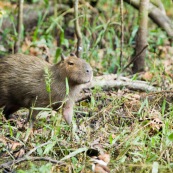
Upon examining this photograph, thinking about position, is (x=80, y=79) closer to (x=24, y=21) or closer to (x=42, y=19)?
(x=42, y=19)

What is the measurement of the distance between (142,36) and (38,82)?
2.24m

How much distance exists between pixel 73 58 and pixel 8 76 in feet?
2.68

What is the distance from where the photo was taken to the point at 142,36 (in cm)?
850

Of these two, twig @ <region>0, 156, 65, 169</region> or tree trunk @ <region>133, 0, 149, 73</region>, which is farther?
tree trunk @ <region>133, 0, 149, 73</region>

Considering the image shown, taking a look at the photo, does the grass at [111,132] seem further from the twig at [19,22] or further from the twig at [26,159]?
the twig at [19,22]


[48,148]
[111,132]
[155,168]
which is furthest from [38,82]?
[155,168]

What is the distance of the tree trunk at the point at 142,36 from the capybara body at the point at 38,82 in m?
1.92

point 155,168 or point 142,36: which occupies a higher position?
point 142,36

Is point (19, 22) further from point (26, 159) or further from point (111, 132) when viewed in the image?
point (26, 159)

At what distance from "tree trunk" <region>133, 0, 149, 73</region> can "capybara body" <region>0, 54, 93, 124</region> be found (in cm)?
192

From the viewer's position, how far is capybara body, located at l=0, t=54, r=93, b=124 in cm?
659

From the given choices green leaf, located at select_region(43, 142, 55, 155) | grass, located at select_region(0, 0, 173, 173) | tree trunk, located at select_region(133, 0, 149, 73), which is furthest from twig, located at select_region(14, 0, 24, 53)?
green leaf, located at select_region(43, 142, 55, 155)

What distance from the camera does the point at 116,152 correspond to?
6.02 m

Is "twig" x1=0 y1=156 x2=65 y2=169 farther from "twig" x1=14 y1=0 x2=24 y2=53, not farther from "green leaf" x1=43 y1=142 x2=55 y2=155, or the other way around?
"twig" x1=14 y1=0 x2=24 y2=53
